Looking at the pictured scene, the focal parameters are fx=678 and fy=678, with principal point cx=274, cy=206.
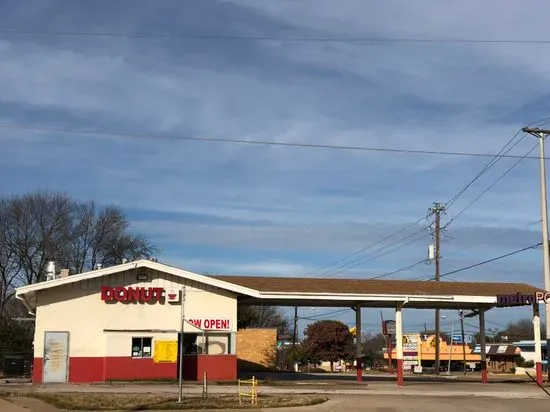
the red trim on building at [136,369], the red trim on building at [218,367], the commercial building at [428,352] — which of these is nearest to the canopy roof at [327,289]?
the red trim on building at [218,367]

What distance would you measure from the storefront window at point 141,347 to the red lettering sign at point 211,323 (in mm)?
2133

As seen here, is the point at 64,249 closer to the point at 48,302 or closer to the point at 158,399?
the point at 48,302

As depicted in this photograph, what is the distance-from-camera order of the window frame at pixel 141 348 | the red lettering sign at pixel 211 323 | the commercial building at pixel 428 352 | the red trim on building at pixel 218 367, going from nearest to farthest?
the window frame at pixel 141 348 < the red trim on building at pixel 218 367 < the red lettering sign at pixel 211 323 < the commercial building at pixel 428 352

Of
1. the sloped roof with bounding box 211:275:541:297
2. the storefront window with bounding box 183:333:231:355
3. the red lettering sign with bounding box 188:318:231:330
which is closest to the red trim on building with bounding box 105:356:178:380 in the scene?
the storefront window with bounding box 183:333:231:355

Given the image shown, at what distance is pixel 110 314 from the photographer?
3077cm

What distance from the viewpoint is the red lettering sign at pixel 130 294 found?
30.6m

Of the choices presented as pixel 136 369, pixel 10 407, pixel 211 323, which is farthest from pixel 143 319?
pixel 10 407

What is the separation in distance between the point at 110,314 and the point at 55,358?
3.02 m

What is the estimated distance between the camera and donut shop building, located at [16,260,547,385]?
99.1 feet

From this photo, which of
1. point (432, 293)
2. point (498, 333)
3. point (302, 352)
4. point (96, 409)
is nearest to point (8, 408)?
point (96, 409)

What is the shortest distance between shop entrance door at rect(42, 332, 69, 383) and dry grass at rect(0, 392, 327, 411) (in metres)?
7.85

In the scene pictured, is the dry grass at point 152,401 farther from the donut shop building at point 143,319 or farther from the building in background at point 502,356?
the building in background at point 502,356

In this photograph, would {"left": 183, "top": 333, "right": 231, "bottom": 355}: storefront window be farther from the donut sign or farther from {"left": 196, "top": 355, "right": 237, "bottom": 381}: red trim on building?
the donut sign

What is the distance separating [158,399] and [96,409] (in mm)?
3022
